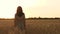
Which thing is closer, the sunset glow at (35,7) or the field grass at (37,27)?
the field grass at (37,27)

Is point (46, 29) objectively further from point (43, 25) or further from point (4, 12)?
point (4, 12)

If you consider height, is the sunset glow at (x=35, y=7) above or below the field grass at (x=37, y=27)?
above

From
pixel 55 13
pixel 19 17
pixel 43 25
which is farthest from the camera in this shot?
pixel 55 13

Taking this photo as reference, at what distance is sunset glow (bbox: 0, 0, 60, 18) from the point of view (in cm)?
94

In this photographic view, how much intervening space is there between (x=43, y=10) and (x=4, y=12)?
246 mm

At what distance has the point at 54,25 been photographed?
2.48 ft

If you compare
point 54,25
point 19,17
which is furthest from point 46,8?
point 19,17

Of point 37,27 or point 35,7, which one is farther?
point 35,7

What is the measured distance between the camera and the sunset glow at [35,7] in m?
0.94

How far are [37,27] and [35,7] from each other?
238 millimetres

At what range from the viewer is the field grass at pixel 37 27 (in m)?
0.70

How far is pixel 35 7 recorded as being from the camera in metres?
0.95

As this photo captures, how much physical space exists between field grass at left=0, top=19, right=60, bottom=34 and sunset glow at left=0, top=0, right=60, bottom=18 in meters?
0.16

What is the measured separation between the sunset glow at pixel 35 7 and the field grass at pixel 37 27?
164 mm
